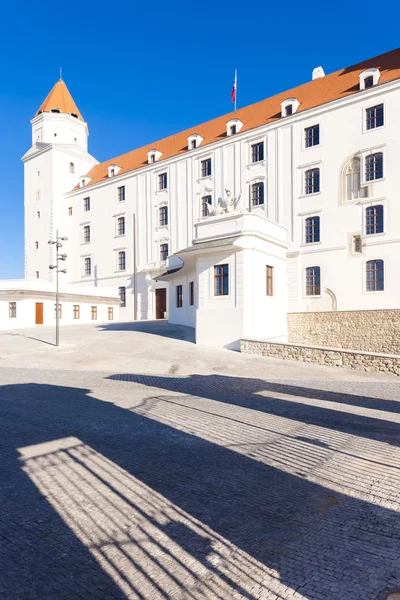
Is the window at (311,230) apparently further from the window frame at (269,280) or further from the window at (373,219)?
the window frame at (269,280)

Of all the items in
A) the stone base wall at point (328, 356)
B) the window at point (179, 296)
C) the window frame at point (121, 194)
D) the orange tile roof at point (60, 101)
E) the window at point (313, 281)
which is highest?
the orange tile roof at point (60, 101)

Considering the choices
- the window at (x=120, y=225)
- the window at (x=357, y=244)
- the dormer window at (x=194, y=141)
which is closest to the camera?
the window at (x=357, y=244)

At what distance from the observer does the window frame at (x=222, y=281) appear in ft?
69.8

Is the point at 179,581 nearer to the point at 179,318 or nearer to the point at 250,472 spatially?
the point at 250,472

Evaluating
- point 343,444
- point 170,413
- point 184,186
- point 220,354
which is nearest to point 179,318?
point 220,354

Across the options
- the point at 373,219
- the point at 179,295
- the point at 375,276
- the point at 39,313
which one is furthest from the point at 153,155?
the point at 375,276

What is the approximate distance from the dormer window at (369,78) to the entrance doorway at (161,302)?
922 inches

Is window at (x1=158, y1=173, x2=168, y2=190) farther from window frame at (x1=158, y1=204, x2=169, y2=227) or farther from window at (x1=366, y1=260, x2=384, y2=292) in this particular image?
window at (x1=366, y1=260, x2=384, y2=292)

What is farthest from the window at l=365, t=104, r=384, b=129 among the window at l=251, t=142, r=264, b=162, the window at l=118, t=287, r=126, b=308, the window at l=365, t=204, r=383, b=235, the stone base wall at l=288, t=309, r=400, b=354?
the window at l=118, t=287, r=126, b=308

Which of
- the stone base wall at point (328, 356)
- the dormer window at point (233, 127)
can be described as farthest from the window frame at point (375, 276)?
the dormer window at point (233, 127)

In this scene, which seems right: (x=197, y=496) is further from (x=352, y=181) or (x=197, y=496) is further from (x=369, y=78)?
(x=369, y=78)

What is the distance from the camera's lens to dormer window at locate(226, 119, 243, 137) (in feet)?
122

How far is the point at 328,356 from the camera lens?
1661cm

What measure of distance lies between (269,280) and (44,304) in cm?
2291
